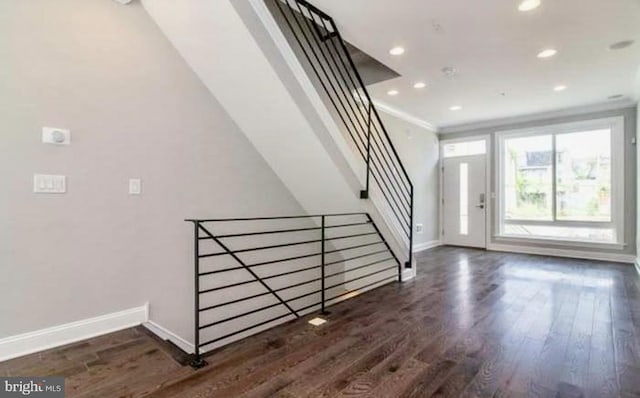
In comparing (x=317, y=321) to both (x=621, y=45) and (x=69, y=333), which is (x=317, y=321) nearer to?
(x=69, y=333)

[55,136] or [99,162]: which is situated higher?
[55,136]

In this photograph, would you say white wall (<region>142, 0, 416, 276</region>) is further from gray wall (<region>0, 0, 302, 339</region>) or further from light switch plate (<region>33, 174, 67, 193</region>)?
light switch plate (<region>33, 174, 67, 193</region>)

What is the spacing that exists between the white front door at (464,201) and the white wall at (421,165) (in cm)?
24

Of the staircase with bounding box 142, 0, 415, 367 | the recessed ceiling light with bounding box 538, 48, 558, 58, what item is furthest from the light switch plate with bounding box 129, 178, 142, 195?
the recessed ceiling light with bounding box 538, 48, 558, 58

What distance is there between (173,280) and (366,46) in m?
3.17

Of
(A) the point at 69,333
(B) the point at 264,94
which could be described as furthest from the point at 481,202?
(A) the point at 69,333

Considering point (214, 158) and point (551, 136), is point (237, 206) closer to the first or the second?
point (214, 158)

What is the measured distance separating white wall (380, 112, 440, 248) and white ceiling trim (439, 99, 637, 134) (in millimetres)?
547

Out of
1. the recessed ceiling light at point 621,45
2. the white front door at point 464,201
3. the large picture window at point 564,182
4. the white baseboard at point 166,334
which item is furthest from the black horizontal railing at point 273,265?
the large picture window at point 564,182

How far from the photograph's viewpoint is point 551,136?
6238 mm

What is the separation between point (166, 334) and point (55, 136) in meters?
1.79

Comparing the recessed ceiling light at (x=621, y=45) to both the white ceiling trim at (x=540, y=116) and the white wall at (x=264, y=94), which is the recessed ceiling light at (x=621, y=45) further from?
the white wall at (x=264, y=94)

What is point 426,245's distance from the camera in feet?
22.9

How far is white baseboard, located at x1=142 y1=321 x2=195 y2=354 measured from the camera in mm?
2686
